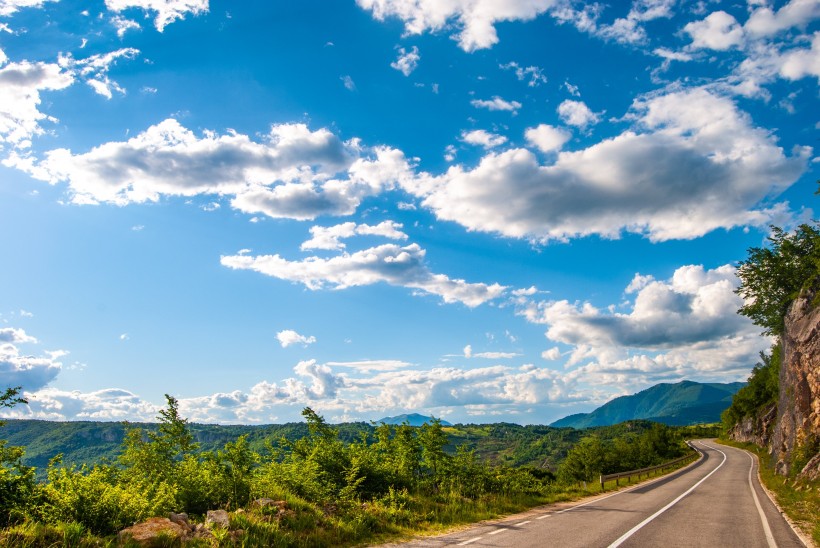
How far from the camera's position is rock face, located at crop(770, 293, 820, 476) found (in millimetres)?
31344

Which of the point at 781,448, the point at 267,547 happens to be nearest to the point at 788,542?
the point at 267,547

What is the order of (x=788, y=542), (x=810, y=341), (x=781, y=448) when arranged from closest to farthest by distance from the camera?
(x=788, y=542)
(x=810, y=341)
(x=781, y=448)

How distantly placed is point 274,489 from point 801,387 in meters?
39.3

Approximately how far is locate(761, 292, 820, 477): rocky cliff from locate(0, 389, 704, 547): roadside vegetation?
1799cm

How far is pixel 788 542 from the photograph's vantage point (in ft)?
40.0

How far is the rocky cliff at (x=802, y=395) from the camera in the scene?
29609mm

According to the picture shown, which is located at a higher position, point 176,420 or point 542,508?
point 176,420

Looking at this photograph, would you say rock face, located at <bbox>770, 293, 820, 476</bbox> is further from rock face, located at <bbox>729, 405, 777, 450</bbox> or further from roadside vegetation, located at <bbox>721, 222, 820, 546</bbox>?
rock face, located at <bbox>729, 405, 777, 450</bbox>

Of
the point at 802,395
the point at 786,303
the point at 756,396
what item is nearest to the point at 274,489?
the point at 802,395

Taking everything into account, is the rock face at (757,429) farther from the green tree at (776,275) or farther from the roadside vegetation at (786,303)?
the green tree at (776,275)

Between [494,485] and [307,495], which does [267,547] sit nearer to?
[307,495]

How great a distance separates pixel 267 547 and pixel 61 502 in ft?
13.6

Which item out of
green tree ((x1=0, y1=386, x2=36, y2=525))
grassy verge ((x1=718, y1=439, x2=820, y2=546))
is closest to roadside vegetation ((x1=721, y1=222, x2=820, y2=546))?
grassy verge ((x1=718, y1=439, x2=820, y2=546))

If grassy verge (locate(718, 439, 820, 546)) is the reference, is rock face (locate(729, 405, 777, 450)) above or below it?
below
